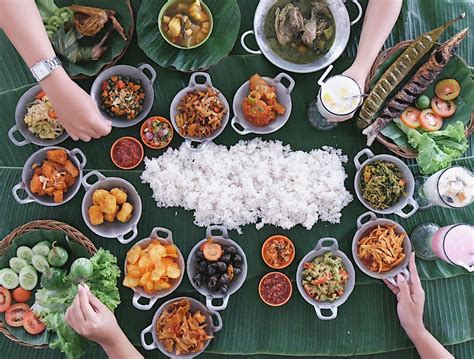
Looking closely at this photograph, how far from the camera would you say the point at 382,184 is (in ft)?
8.55

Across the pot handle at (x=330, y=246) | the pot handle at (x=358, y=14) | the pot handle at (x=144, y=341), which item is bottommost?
the pot handle at (x=144, y=341)

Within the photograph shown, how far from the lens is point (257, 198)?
2.63m

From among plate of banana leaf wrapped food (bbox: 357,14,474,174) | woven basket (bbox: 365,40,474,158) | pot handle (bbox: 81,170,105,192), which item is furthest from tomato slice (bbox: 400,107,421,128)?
pot handle (bbox: 81,170,105,192)

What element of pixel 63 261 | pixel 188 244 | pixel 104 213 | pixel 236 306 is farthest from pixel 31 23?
pixel 236 306

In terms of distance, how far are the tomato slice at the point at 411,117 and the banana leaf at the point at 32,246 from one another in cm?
188

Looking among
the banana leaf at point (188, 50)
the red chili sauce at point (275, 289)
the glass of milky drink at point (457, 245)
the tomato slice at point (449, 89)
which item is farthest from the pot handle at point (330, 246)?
the banana leaf at point (188, 50)

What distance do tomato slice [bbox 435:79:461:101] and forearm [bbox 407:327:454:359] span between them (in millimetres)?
1297

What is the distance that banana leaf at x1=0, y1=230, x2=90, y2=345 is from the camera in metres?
2.45

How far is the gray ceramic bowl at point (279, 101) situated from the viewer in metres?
2.70

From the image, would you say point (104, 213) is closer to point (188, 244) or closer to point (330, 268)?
point (188, 244)

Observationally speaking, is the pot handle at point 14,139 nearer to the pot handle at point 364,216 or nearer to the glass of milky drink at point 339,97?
the glass of milky drink at point 339,97

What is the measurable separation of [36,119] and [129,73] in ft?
1.86

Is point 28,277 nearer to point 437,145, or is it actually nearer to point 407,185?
point 407,185

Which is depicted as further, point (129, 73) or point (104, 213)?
point (129, 73)
